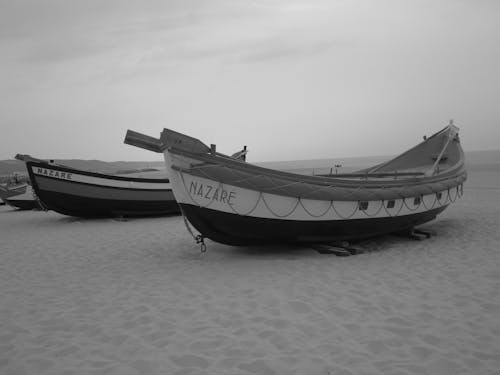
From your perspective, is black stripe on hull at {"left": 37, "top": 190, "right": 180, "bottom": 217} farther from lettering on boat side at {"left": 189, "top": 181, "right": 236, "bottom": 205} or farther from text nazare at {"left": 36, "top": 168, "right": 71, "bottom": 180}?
lettering on boat side at {"left": 189, "top": 181, "right": 236, "bottom": 205}

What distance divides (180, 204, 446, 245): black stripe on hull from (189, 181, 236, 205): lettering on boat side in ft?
0.65

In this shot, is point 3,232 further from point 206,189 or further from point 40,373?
point 40,373

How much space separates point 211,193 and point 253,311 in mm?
2067

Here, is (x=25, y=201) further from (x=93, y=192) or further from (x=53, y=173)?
(x=93, y=192)

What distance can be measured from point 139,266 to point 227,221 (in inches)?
56.8

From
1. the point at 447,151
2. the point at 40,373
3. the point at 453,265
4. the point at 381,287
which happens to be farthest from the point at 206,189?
the point at 447,151

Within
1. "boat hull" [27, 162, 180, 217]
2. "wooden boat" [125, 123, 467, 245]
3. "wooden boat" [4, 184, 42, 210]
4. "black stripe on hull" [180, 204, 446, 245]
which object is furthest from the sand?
"wooden boat" [4, 184, 42, 210]

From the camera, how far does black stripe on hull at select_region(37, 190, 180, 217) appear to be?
10500 millimetres

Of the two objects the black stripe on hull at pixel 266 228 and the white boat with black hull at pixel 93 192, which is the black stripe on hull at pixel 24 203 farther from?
the black stripe on hull at pixel 266 228

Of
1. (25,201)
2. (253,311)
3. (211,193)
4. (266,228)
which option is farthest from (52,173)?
(253,311)

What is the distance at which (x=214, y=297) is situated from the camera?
391 centimetres

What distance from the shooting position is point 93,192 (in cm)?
1066

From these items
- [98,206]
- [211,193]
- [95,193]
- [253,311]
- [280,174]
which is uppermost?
[280,174]

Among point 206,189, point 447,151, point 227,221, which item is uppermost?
point 447,151
